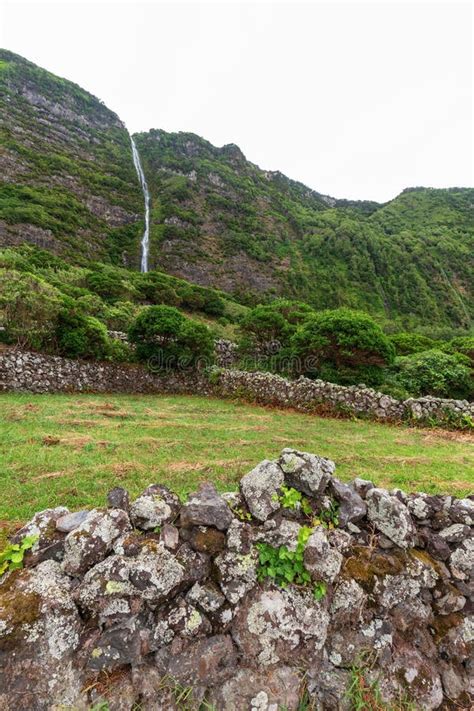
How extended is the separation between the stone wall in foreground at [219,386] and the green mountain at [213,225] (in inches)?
1261

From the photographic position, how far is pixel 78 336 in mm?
13523

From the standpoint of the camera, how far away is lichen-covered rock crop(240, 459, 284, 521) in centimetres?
250

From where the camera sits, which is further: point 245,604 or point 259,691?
point 245,604

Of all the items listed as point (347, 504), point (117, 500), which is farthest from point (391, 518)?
point (117, 500)

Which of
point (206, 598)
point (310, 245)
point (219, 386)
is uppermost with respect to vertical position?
point (310, 245)

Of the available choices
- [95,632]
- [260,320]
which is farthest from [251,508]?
[260,320]

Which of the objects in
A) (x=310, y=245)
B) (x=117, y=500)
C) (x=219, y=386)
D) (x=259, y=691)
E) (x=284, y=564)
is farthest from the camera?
(x=310, y=245)

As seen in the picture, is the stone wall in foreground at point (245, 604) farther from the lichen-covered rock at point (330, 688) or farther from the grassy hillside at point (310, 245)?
the grassy hillside at point (310, 245)

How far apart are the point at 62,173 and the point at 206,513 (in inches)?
2887

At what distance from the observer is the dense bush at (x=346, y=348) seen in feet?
41.9

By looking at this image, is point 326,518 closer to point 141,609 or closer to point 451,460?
point 141,609

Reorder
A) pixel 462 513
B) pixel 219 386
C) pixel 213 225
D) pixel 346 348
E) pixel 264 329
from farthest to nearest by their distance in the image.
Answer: pixel 213 225
pixel 264 329
pixel 219 386
pixel 346 348
pixel 462 513

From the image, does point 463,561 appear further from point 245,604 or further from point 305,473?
point 245,604

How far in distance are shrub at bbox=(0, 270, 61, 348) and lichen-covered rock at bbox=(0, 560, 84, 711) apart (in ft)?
43.1
